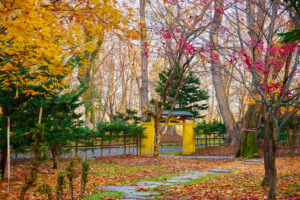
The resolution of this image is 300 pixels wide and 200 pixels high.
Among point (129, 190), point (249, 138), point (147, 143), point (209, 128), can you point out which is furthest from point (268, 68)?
point (209, 128)

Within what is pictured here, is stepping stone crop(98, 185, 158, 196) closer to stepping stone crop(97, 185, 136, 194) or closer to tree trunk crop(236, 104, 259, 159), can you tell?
stepping stone crop(97, 185, 136, 194)

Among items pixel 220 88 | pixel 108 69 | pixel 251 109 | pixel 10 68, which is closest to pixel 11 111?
pixel 10 68

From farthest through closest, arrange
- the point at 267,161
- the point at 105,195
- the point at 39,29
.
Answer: the point at 267,161 → the point at 105,195 → the point at 39,29

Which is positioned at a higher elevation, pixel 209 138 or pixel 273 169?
pixel 273 169

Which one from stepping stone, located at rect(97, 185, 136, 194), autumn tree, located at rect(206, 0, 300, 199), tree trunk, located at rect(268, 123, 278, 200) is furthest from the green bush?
tree trunk, located at rect(268, 123, 278, 200)

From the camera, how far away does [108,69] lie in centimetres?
3350

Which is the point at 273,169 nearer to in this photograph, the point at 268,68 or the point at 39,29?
the point at 268,68

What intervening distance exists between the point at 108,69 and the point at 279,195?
2989cm

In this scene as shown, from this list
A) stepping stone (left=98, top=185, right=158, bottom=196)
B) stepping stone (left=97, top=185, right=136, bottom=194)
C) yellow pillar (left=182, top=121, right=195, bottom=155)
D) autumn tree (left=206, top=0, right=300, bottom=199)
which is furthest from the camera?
yellow pillar (left=182, top=121, right=195, bottom=155)

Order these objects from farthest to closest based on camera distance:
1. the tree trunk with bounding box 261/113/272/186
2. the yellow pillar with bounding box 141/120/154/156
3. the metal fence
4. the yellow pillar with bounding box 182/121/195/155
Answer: the metal fence, the yellow pillar with bounding box 182/121/195/155, the yellow pillar with bounding box 141/120/154/156, the tree trunk with bounding box 261/113/272/186

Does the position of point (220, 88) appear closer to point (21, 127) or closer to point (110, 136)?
point (110, 136)

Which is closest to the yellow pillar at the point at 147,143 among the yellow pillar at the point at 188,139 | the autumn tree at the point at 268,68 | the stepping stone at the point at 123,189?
the yellow pillar at the point at 188,139

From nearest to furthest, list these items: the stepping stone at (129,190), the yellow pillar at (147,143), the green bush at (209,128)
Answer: the stepping stone at (129,190)
the yellow pillar at (147,143)
the green bush at (209,128)

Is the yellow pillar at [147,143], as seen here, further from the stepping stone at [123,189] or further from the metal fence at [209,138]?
the stepping stone at [123,189]
